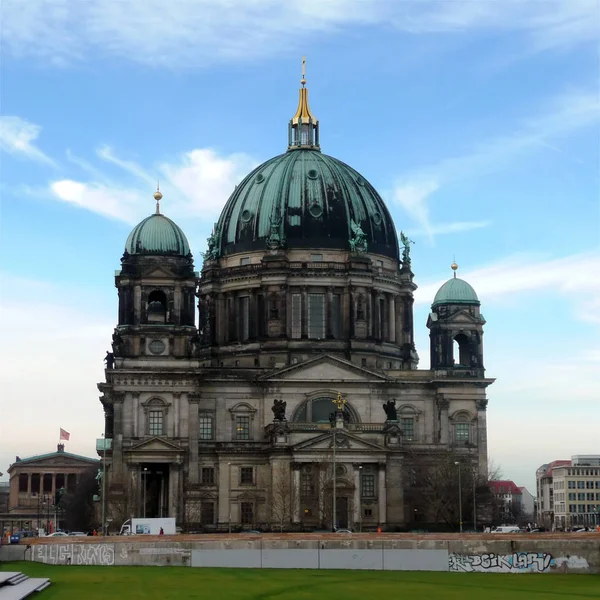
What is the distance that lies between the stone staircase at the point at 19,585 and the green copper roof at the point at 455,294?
280ft

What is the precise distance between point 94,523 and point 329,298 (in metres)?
31.4

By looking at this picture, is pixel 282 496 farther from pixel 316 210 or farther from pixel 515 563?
pixel 515 563

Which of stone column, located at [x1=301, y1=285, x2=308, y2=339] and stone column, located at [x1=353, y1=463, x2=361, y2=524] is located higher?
stone column, located at [x1=301, y1=285, x2=308, y2=339]

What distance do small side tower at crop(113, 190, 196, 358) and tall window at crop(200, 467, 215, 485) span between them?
10.1m

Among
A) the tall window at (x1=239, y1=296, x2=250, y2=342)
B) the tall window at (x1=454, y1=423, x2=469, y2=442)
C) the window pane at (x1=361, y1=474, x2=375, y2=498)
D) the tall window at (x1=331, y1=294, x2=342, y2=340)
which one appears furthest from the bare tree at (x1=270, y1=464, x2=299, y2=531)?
the tall window at (x1=239, y1=296, x2=250, y2=342)

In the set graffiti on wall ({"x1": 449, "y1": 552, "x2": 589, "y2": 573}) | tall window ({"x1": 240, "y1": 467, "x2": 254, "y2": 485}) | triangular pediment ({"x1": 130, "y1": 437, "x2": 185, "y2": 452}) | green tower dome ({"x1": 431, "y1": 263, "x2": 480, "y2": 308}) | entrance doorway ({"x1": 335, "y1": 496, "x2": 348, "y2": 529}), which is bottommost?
graffiti on wall ({"x1": 449, "y1": 552, "x2": 589, "y2": 573})

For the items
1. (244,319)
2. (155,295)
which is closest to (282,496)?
(155,295)

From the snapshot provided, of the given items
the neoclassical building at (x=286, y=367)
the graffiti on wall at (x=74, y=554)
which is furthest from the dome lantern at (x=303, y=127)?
the graffiti on wall at (x=74, y=554)

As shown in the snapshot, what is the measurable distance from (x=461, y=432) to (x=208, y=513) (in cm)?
2443

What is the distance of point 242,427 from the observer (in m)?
A: 129

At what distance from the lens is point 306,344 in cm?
13538

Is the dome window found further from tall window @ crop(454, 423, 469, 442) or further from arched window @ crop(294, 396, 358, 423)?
tall window @ crop(454, 423, 469, 442)

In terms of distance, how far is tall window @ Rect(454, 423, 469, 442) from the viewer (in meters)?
132

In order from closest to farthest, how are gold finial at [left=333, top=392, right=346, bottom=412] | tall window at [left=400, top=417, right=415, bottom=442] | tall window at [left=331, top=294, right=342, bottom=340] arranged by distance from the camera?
gold finial at [left=333, top=392, right=346, bottom=412] → tall window at [left=400, top=417, right=415, bottom=442] → tall window at [left=331, top=294, right=342, bottom=340]
